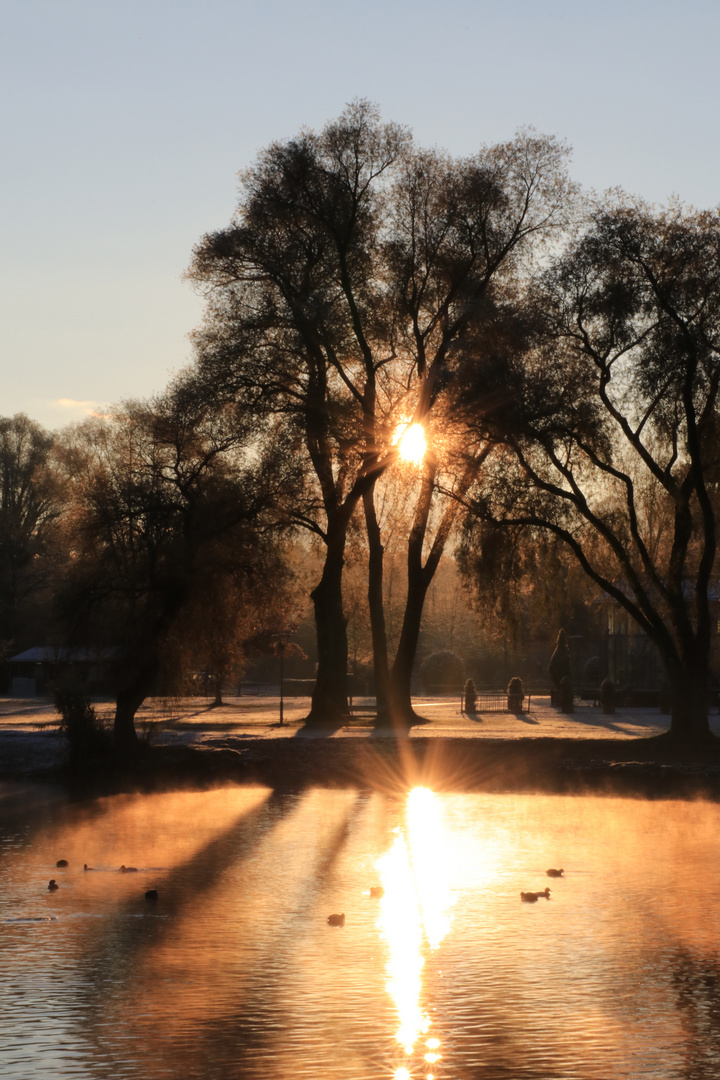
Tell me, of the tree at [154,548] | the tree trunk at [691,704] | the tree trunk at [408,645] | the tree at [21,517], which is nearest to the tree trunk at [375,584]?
the tree trunk at [408,645]

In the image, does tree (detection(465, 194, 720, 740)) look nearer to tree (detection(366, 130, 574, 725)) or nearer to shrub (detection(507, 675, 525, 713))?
tree (detection(366, 130, 574, 725))

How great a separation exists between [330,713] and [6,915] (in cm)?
2812

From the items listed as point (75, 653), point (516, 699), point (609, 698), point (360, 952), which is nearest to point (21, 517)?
point (516, 699)

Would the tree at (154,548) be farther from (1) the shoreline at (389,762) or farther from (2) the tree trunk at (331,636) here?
(2) the tree trunk at (331,636)

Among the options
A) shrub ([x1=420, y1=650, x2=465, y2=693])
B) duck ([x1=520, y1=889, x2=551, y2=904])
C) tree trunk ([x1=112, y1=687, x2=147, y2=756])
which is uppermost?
shrub ([x1=420, y1=650, x2=465, y2=693])

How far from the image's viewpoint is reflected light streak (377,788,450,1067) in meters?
8.90

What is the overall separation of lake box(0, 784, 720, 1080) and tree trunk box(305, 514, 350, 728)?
68.7 ft

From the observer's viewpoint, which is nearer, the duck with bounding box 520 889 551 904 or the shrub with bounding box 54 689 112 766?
the duck with bounding box 520 889 551 904

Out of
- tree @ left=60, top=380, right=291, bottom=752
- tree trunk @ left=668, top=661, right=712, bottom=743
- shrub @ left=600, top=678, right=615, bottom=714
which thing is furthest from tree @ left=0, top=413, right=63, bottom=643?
tree trunk @ left=668, top=661, right=712, bottom=743

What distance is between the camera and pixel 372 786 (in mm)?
26188

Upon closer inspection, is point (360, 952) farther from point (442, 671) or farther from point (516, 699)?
point (442, 671)

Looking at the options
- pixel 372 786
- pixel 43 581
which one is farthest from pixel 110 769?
pixel 43 581

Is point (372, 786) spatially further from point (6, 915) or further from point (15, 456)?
point (15, 456)

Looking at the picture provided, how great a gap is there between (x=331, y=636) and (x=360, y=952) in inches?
1172
